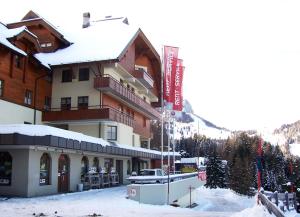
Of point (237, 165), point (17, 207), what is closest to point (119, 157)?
point (17, 207)

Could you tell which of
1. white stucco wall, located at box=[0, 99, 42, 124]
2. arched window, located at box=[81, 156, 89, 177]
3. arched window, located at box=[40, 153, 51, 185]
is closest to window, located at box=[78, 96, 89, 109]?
white stucco wall, located at box=[0, 99, 42, 124]

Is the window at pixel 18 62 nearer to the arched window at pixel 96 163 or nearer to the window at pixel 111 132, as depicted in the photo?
the window at pixel 111 132

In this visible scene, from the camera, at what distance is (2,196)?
22.7 meters

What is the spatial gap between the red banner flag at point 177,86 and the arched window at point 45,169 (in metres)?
10.2

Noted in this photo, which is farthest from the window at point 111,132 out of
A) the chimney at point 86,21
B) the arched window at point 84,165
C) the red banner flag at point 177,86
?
the chimney at point 86,21

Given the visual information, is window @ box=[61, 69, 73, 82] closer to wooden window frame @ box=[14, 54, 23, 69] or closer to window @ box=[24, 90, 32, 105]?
window @ box=[24, 90, 32, 105]

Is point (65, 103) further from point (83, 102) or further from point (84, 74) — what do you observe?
point (84, 74)

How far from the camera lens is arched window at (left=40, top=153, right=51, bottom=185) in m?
24.6

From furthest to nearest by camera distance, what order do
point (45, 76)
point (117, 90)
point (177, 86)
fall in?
point (45, 76) < point (117, 90) < point (177, 86)

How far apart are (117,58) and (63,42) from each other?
7621mm

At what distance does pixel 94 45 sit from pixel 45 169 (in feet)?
58.0

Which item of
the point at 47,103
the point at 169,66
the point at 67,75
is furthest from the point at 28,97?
the point at 169,66

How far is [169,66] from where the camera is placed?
30688 millimetres

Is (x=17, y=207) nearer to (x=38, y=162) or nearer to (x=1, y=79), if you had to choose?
(x=38, y=162)
